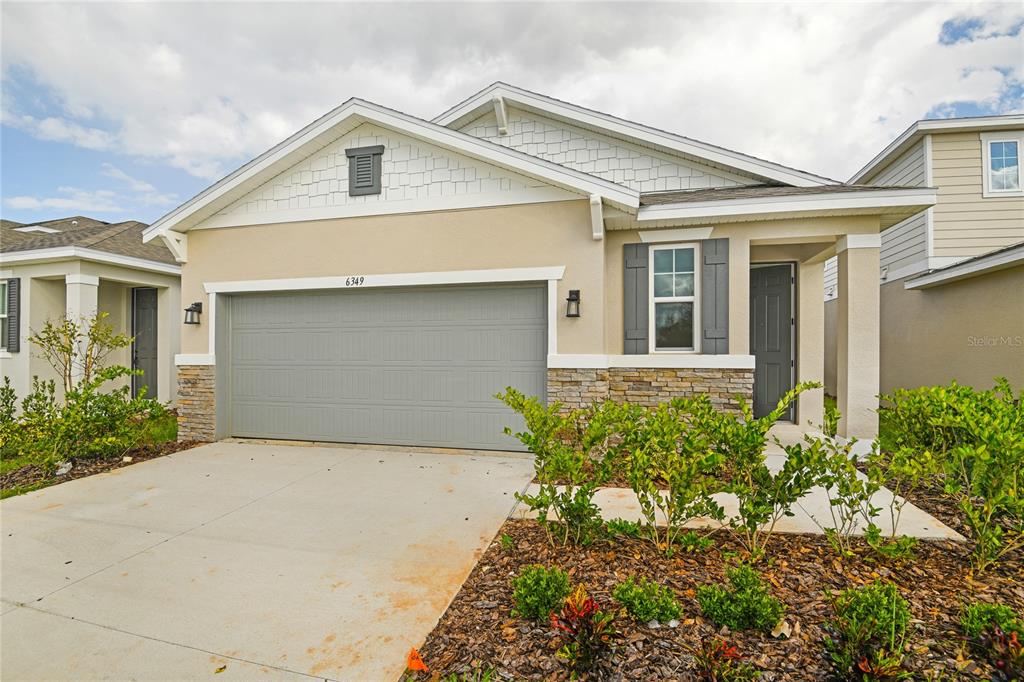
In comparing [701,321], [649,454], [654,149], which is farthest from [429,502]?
[654,149]

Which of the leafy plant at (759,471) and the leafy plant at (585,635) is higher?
the leafy plant at (759,471)

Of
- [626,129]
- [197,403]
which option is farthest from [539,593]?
[626,129]

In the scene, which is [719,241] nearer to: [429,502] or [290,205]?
[429,502]

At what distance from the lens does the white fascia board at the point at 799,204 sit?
5.57 metres

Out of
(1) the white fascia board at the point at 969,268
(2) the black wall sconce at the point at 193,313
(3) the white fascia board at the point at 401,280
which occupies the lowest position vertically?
(2) the black wall sconce at the point at 193,313

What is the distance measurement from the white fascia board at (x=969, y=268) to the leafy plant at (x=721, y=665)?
8628 mm

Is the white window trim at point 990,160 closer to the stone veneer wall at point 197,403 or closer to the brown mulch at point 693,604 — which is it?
the brown mulch at point 693,604

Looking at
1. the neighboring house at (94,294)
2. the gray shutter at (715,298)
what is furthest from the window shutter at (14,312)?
the gray shutter at (715,298)

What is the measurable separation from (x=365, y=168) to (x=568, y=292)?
3.42 metres

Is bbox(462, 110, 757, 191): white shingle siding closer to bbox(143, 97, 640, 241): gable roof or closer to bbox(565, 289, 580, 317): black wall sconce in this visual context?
bbox(143, 97, 640, 241): gable roof

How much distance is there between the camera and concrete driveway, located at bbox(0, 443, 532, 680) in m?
2.34

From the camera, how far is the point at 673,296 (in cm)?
640

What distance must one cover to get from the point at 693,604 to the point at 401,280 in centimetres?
528

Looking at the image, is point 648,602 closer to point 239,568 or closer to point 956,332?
point 239,568
